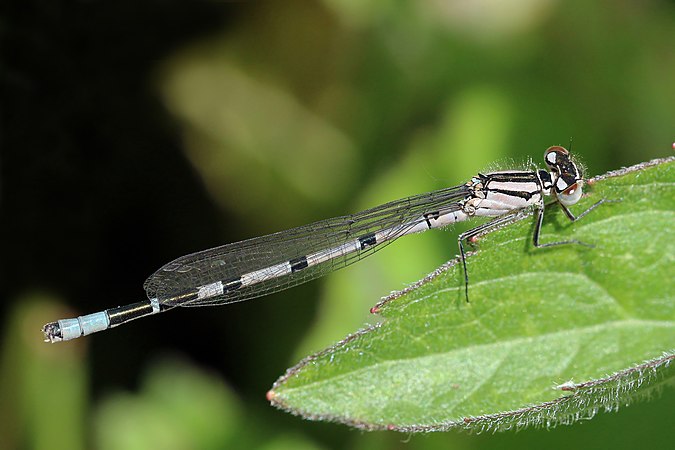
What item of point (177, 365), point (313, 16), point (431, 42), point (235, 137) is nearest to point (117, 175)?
point (235, 137)

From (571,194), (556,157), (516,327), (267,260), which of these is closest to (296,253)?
(267,260)

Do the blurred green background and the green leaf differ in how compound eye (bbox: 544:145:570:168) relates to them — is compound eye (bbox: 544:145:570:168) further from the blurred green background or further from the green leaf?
the green leaf

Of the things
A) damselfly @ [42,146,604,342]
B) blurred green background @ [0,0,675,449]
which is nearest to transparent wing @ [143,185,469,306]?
damselfly @ [42,146,604,342]

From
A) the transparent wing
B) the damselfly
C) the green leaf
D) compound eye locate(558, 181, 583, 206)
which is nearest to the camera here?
the green leaf

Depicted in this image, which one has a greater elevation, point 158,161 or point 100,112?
point 100,112

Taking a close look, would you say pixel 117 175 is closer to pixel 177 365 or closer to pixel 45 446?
pixel 177 365

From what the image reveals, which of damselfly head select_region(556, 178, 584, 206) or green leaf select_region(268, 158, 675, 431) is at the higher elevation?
damselfly head select_region(556, 178, 584, 206)

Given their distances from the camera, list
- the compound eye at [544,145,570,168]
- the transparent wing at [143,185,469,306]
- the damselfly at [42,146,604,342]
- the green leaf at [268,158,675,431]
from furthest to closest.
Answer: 1. the transparent wing at [143,185,469,306]
2. the damselfly at [42,146,604,342]
3. the compound eye at [544,145,570,168]
4. the green leaf at [268,158,675,431]
